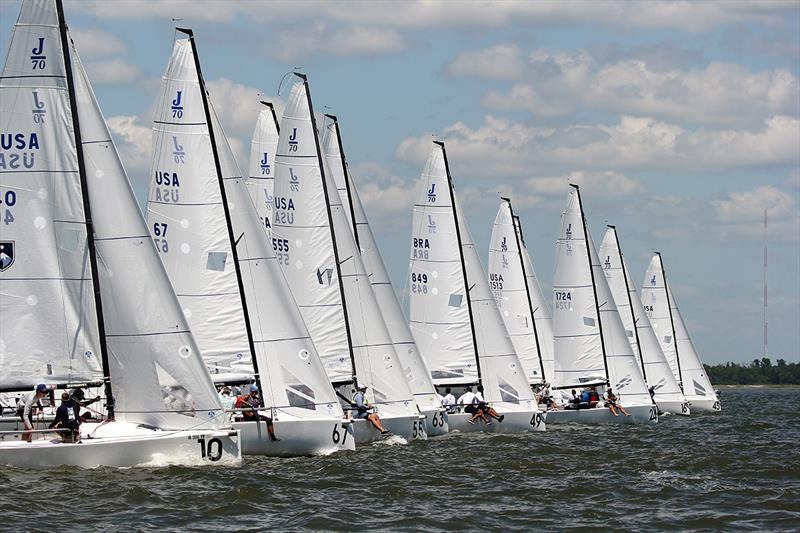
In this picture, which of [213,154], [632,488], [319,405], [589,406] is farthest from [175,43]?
[589,406]

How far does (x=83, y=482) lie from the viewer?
21766 mm

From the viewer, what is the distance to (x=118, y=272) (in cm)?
2431

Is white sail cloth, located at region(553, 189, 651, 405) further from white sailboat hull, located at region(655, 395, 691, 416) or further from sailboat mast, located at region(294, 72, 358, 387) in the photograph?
sailboat mast, located at region(294, 72, 358, 387)

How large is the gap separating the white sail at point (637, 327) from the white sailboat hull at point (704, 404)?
20.3 ft

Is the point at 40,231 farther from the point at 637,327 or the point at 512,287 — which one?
the point at 637,327

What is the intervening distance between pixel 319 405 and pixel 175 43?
8383mm

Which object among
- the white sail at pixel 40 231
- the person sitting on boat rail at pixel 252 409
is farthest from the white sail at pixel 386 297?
the white sail at pixel 40 231

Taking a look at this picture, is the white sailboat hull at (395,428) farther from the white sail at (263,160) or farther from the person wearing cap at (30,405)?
A: the person wearing cap at (30,405)

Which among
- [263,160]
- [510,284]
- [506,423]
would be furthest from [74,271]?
[510,284]

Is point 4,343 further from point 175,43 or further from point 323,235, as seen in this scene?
point 323,235

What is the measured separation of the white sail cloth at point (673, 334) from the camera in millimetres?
67500

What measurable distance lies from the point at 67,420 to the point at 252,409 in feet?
15.3

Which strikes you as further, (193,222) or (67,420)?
(193,222)

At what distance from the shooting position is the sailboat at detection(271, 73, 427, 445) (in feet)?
112
